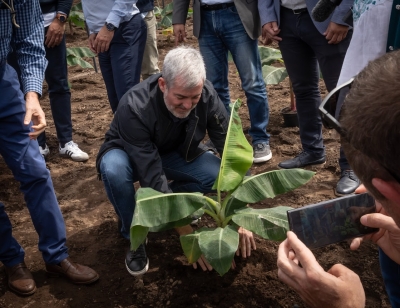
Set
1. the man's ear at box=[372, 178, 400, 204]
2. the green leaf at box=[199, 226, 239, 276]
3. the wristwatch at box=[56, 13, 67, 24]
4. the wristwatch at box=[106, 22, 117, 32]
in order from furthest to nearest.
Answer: the wristwatch at box=[56, 13, 67, 24] < the wristwatch at box=[106, 22, 117, 32] < the green leaf at box=[199, 226, 239, 276] < the man's ear at box=[372, 178, 400, 204]

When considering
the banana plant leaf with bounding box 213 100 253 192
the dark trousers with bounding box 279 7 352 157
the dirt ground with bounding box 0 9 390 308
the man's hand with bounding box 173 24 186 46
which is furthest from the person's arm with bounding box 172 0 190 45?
the banana plant leaf with bounding box 213 100 253 192

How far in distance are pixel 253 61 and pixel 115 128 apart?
123 centimetres

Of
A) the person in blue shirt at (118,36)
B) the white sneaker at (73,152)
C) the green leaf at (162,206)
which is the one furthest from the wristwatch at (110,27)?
the green leaf at (162,206)

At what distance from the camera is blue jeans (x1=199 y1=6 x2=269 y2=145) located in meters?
3.77

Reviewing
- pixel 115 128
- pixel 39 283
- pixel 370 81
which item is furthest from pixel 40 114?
pixel 370 81

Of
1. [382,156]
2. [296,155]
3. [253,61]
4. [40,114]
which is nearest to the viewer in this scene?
[382,156]

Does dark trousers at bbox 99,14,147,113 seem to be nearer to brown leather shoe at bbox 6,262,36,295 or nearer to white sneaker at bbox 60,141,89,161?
white sneaker at bbox 60,141,89,161

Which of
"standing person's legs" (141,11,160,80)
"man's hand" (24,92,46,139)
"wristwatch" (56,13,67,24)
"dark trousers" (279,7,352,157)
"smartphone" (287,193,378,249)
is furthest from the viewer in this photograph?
"standing person's legs" (141,11,160,80)

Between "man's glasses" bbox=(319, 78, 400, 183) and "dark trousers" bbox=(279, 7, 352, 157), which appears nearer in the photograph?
"man's glasses" bbox=(319, 78, 400, 183)

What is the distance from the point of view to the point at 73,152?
14.6 ft

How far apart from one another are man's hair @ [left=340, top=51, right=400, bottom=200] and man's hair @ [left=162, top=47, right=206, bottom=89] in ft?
5.48

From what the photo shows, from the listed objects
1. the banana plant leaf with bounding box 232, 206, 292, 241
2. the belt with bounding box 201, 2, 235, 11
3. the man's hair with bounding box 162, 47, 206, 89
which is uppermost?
the belt with bounding box 201, 2, 235, 11

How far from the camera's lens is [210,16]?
12.5ft

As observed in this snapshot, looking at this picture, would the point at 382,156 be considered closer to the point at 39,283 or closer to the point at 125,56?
the point at 39,283
